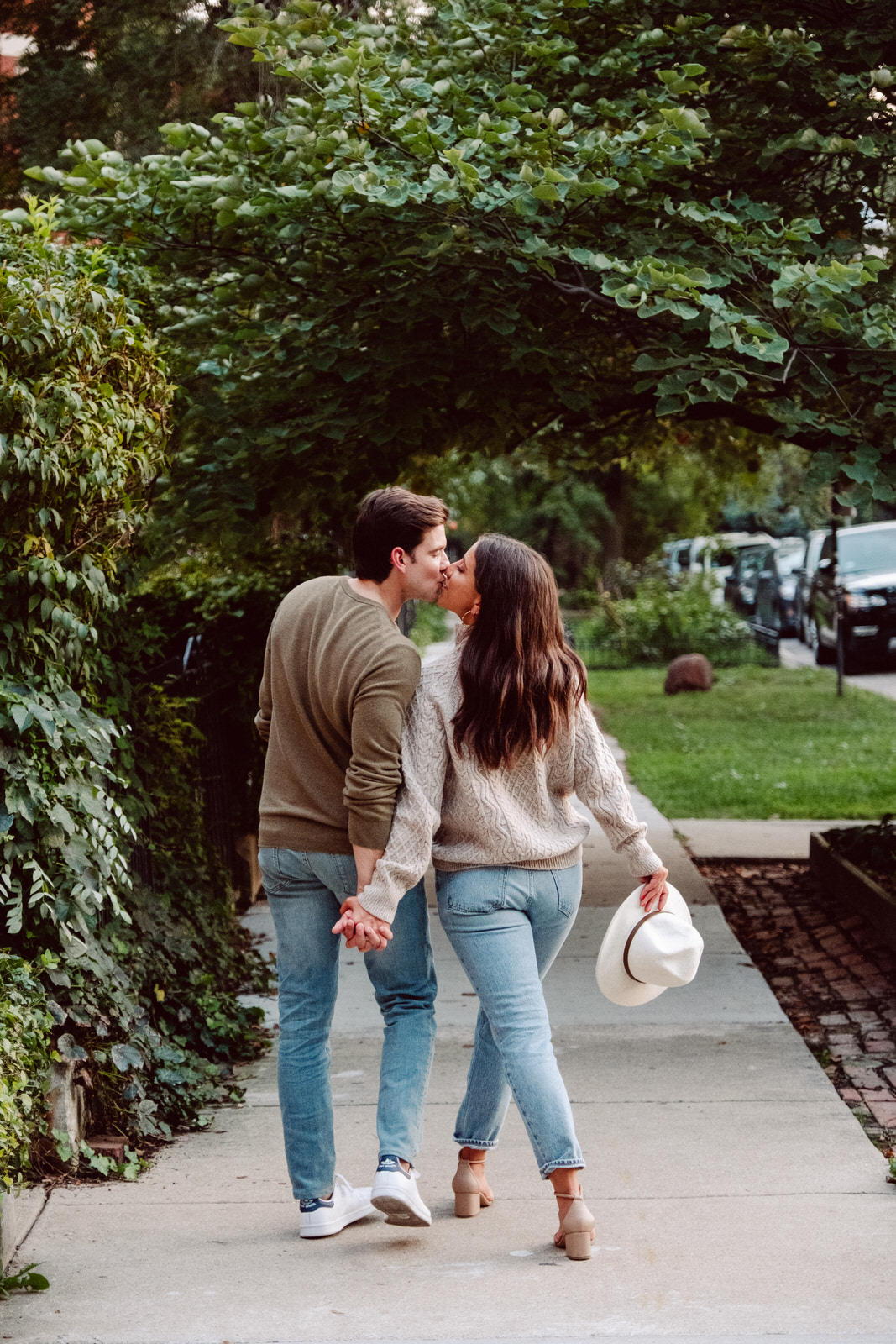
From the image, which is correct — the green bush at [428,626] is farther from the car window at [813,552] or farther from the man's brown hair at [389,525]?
the man's brown hair at [389,525]

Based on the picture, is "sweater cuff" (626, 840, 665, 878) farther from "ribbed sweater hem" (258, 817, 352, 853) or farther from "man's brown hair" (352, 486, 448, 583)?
"man's brown hair" (352, 486, 448, 583)


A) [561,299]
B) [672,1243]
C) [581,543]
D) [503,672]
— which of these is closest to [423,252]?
[561,299]

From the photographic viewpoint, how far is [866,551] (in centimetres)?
2070

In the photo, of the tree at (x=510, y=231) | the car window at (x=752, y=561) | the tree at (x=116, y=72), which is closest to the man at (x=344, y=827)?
the tree at (x=510, y=231)

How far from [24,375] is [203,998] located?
2.35 m

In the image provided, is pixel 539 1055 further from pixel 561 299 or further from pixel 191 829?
pixel 561 299

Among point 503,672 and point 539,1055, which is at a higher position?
point 503,672

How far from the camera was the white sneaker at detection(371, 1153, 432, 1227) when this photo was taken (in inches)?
136

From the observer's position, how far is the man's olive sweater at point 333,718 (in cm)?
338

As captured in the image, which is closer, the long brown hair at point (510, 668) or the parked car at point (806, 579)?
the long brown hair at point (510, 668)

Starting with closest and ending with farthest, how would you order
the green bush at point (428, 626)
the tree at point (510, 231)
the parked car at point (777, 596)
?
the tree at point (510, 231) → the green bush at point (428, 626) → the parked car at point (777, 596)

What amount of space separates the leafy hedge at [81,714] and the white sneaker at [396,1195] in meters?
0.87

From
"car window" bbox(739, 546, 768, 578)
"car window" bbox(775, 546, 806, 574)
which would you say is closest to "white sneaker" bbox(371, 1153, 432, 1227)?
"car window" bbox(775, 546, 806, 574)

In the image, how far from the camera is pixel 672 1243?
3609 mm
